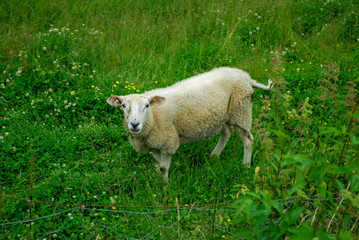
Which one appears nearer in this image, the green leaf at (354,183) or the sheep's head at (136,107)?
the green leaf at (354,183)

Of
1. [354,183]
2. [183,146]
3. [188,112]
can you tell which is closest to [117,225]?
[188,112]

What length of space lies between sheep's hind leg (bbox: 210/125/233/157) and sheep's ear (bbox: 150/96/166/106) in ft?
4.84

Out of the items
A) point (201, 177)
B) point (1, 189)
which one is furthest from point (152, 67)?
point (1, 189)

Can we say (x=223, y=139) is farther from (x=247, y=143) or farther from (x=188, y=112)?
(x=188, y=112)

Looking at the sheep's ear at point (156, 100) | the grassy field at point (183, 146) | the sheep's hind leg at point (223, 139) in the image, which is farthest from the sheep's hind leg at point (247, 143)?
the sheep's ear at point (156, 100)

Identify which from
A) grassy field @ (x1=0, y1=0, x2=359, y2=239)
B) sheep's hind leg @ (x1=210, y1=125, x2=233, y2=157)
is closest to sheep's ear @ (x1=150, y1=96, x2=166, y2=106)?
grassy field @ (x1=0, y1=0, x2=359, y2=239)

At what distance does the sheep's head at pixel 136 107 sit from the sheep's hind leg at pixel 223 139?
150cm

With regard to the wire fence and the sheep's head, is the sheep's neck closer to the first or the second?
the sheep's head

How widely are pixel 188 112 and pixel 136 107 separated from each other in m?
0.94

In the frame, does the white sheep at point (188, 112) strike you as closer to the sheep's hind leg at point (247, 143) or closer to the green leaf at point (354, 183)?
the sheep's hind leg at point (247, 143)

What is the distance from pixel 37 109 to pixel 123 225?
288cm

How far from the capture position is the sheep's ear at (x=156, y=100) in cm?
458

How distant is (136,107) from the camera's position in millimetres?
4320

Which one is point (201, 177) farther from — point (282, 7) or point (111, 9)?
point (282, 7)
